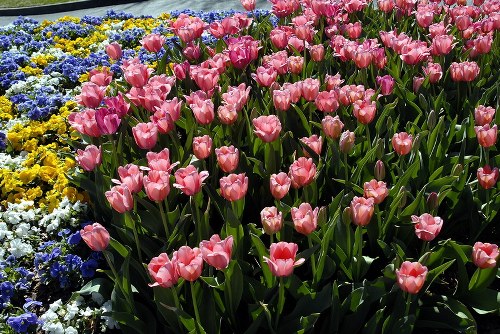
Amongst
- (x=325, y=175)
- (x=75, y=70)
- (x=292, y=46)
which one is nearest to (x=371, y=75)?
(x=292, y=46)

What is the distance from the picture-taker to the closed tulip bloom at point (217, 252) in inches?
78.7

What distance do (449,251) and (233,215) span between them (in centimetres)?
87

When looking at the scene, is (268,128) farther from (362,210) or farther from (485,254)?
(485,254)

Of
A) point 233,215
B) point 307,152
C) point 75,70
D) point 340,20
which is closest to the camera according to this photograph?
point 233,215

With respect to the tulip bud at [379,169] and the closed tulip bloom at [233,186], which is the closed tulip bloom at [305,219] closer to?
the closed tulip bloom at [233,186]

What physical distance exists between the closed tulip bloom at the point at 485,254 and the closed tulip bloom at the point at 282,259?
65 centimetres

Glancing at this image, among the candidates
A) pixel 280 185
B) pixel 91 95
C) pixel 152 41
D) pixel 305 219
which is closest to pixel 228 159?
pixel 280 185

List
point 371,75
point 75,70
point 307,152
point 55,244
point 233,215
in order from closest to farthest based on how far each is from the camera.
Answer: point 233,215
point 307,152
point 55,244
point 371,75
point 75,70

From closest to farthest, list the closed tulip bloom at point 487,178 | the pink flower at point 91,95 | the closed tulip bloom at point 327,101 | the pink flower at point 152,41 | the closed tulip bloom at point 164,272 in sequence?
1. the closed tulip bloom at point 164,272
2. the closed tulip bloom at point 487,178
3. the closed tulip bloom at point 327,101
4. the pink flower at point 91,95
5. the pink flower at point 152,41

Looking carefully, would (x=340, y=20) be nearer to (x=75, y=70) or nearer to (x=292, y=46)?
(x=292, y=46)

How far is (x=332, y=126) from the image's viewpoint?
273 cm

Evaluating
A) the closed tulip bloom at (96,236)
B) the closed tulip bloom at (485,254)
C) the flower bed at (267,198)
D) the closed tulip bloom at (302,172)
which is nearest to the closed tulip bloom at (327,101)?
the flower bed at (267,198)

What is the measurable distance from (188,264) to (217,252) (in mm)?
100

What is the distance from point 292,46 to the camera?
13.2 ft
